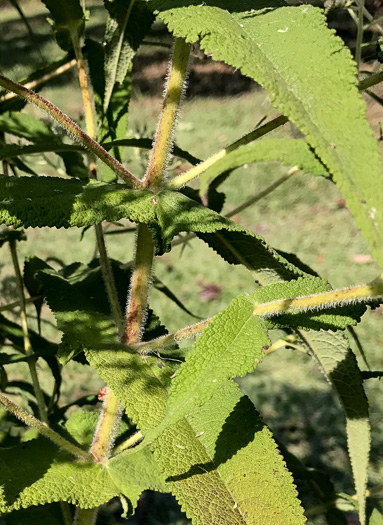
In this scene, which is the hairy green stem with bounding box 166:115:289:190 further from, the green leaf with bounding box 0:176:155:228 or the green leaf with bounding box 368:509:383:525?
the green leaf with bounding box 368:509:383:525

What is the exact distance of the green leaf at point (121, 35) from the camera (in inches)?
34.4

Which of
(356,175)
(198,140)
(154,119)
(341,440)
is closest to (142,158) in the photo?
(341,440)

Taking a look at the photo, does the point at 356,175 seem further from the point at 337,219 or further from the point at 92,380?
the point at 337,219

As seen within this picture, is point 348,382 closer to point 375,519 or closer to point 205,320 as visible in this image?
point 205,320

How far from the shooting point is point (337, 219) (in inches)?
134

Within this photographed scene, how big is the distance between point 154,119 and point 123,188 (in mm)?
3851

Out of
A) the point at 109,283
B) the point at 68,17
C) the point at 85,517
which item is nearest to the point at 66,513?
the point at 85,517

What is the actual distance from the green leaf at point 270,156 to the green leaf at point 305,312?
132 millimetres

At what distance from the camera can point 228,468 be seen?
655 mm

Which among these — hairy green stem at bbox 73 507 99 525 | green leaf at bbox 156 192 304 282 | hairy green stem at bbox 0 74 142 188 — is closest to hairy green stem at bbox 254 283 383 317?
green leaf at bbox 156 192 304 282

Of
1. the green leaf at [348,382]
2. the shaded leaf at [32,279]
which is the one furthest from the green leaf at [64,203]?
the shaded leaf at [32,279]

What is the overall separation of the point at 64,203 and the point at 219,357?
0.72ft

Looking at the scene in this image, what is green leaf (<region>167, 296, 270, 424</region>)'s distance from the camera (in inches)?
19.2

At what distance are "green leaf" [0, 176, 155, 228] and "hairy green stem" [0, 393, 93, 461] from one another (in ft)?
0.57
